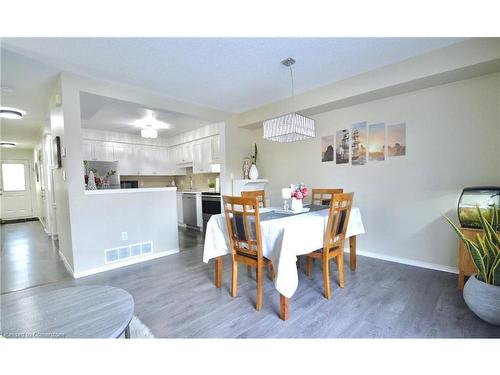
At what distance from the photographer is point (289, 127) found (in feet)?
8.41

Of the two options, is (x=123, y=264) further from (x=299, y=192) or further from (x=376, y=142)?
(x=376, y=142)

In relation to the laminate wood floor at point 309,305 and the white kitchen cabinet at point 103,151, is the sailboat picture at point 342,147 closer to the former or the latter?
the laminate wood floor at point 309,305

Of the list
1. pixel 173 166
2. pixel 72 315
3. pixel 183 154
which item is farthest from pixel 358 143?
pixel 173 166

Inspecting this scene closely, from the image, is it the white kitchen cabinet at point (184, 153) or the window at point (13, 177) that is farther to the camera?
the window at point (13, 177)

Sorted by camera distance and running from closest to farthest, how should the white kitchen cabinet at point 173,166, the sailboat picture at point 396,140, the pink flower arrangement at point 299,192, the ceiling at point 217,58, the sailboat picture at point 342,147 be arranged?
1. the ceiling at point 217,58
2. the pink flower arrangement at point 299,192
3. the sailboat picture at point 396,140
4. the sailboat picture at point 342,147
5. the white kitchen cabinet at point 173,166

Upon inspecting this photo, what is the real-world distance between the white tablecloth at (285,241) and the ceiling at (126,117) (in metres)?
2.30

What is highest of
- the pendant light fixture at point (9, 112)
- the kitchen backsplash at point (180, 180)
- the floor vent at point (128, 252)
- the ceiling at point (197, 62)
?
the ceiling at point (197, 62)

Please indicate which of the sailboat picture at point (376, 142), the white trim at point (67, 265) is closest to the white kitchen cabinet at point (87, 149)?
the white trim at point (67, 265)

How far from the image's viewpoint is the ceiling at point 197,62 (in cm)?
212

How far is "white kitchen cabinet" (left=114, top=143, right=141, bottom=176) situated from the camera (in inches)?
214

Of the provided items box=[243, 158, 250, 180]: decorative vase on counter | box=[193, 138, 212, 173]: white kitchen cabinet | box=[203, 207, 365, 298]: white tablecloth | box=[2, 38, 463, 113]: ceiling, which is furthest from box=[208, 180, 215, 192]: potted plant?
box=[203, 207, 365, 298]: white tablecloth

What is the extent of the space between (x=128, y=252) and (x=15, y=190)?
7453 millimetres

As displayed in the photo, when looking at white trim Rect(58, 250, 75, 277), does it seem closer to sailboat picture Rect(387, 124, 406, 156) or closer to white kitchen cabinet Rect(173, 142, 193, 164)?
white kitchen cabinet Rect(173, 142, 193, 164)

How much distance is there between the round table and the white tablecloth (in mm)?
1033
